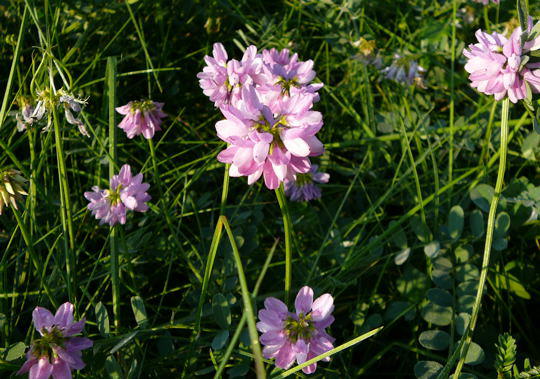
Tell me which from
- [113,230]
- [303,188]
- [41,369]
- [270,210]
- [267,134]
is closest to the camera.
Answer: [267,134]

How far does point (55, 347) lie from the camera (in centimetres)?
90

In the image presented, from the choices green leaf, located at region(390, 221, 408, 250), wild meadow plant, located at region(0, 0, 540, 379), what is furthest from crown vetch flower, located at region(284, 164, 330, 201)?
green leaf, located at region(390, 221, 408, 250)

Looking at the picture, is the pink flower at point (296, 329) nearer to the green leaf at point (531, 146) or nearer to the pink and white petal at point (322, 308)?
the pink and white petal at point (322, 308)

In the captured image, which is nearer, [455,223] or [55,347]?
[55,347]

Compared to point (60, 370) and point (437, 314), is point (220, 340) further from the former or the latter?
point (437, 314)

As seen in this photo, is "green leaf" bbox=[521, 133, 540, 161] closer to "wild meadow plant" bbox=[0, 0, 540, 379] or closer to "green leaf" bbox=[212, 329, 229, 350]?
"wild meadow plant" bbox=[0, 0, 540, 379]

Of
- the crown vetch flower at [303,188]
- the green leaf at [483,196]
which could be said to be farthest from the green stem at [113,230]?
the green leaf at [483,196]

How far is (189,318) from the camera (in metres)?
1.12

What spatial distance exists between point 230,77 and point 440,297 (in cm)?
64

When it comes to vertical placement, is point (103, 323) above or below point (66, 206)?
below

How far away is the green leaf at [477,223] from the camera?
124 cm

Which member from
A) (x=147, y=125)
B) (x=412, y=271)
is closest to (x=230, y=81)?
(x=147, y=125)

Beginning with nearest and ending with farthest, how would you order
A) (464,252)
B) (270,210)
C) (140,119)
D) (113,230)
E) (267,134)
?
(267,134)
(113,230)
(464,252)
(140,119)
(270,210)

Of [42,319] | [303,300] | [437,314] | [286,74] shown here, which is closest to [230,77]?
[286,74]
